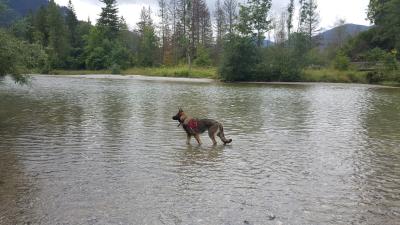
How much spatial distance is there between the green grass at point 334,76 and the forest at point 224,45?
0.14 m

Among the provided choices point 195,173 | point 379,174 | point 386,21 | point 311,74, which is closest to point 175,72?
point 311,74

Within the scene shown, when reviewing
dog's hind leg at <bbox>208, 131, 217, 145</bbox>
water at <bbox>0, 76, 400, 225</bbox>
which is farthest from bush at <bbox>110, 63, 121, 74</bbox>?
dog's hind leg at <bbox>208, 131, 217, 145</bbox>

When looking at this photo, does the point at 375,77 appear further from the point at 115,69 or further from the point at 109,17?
the point at 109,17

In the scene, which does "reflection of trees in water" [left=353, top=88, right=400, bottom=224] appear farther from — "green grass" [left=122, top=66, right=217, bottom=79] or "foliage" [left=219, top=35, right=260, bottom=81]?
"green grass" [left=122, top=66, right=217, bottom=79]

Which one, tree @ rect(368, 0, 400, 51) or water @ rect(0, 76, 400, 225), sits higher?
tree @ rect(368, 0, 400, 51)

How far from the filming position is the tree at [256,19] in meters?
67.9

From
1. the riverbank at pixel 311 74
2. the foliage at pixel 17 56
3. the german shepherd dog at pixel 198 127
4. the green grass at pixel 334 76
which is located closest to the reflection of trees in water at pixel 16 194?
the german shepherd dog at pixel 198 127

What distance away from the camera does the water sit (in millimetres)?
6945

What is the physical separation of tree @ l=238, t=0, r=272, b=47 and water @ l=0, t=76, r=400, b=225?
170ft

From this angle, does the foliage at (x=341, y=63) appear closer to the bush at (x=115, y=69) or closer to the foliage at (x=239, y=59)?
the foliage at (x=239, y=59)

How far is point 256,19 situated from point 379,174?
63043 millimetres

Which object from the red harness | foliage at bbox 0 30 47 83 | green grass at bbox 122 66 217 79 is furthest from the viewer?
green grass at bbox 122 66 217 79

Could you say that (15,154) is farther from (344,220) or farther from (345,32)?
(345,32)

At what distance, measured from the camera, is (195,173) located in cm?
954
